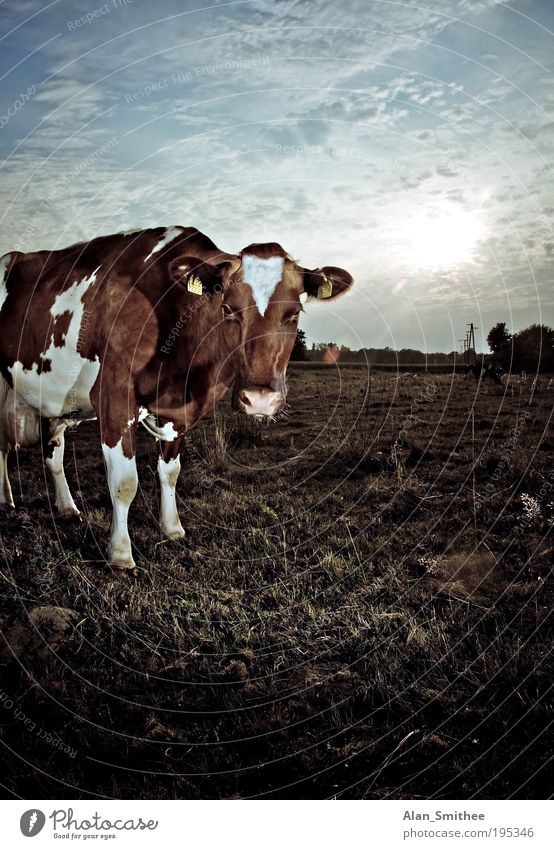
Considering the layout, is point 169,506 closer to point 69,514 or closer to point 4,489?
point 69,514

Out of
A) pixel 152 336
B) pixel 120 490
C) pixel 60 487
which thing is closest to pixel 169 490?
pixel 120 490

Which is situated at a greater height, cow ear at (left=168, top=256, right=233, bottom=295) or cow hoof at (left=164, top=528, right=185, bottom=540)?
cow ear at (left=168, top=256, right=233, bottom=295)

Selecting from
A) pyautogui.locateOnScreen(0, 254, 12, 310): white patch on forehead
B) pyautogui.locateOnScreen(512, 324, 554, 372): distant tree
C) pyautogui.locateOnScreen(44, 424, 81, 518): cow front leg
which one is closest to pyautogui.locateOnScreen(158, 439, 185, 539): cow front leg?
pyautogui.locateOnScreen(44, 424, 81, 518): cow front leg

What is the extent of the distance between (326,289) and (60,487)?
4.23 meters

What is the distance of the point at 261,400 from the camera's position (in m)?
5.06

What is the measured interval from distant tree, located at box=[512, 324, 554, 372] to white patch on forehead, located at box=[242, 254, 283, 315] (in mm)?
24895

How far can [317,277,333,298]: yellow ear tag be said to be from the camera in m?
5.83

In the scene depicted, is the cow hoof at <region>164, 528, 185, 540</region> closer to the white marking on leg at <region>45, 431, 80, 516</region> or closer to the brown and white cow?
the brown and white cow

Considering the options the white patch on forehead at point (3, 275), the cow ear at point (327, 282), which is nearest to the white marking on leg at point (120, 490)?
the cow ear at point (327, 282)

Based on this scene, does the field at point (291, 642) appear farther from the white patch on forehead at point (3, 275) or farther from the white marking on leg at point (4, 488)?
the white patch on forehead at point (3, 275)

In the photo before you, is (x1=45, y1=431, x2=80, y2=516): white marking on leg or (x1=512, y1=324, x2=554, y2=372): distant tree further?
(x1=512, y1=324, x2=554, y2=372): distant tree

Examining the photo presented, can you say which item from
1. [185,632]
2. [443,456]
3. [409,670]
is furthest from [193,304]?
[443,456]

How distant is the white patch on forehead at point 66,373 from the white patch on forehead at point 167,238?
0.76 meters
